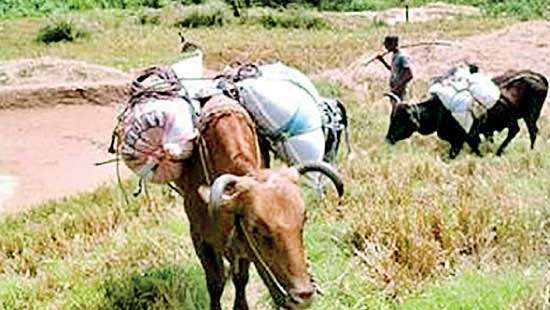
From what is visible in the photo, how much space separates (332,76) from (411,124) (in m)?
6.17

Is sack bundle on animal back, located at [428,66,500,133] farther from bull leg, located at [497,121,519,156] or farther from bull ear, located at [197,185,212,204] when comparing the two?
bull ear, located at [197,185,212,204]

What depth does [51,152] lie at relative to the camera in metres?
13.5

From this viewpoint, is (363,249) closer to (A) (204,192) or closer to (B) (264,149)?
(B) (264,149)

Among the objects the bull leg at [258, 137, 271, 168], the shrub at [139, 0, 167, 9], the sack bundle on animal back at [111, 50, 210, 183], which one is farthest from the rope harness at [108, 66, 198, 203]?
the shrub at [139, 0, 167, 9]

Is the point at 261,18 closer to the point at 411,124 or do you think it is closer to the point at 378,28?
the point at 378,28

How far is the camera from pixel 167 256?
23.0 ft

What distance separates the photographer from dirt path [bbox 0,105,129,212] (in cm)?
1154

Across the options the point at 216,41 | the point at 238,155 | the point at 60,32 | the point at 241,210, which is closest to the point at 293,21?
the point at 216,41

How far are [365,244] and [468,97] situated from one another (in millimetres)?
4659

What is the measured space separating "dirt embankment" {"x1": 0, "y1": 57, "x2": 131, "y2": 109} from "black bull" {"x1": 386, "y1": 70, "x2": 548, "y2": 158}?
19.7ft

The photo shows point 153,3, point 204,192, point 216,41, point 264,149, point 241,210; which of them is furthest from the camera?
point 153,3

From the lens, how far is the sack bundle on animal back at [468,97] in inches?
423

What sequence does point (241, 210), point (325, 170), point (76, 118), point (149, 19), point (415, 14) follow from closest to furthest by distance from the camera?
point (241, 210) → point (325, 170) → point (76, 118) → point (149, 19) → point (415, 14)

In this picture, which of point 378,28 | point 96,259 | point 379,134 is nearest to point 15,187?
point 379,134
